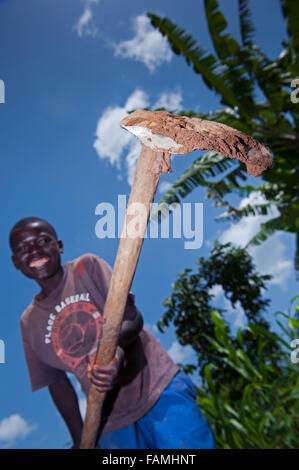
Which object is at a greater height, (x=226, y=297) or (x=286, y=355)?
(x=226, y=297)

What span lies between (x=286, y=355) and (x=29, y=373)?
115 centimetres

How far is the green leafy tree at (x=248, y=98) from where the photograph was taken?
1.90 metres

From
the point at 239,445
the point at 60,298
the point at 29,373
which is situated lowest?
the point at 239,445

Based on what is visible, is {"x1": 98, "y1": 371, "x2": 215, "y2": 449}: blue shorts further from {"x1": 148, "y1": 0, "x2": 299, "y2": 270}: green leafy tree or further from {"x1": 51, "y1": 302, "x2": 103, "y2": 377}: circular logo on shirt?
{"x1": 148, "y1": 0, "x2": 299, "y2": 270}: green leafy tree

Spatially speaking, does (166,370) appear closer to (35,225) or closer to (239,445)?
(35,225)

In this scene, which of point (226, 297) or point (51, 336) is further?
point (226, 297)

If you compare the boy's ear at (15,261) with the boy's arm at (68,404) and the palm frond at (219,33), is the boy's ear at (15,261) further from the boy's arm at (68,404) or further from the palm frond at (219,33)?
the palm frond at (219,33)

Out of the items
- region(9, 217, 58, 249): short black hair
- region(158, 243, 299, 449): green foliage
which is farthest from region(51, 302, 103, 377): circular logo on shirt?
region(158, 243, 299, 449): green foliage

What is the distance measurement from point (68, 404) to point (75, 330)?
22 cm

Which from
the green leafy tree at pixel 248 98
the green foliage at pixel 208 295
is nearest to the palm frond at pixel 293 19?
the green leafy tree at pixel 248 98
